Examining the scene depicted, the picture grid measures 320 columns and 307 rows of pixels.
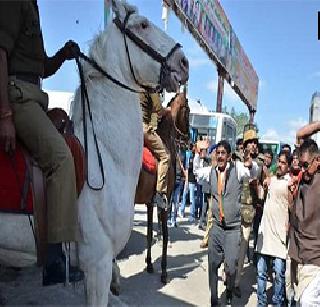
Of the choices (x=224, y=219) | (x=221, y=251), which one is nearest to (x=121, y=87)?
(x=224, y=219)

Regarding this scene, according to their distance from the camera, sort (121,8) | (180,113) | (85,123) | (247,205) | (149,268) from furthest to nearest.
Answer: (180,113)
(149,268)
(247,205)
(121,8)
(85,123)

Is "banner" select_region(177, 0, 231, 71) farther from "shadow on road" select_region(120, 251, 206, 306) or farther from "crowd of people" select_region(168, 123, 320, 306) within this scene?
"crowd of people" select_region(168, 123, 320, 306)

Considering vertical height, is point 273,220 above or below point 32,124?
below

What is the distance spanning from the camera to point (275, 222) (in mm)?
5316

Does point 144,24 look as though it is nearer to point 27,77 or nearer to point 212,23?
point 27,77

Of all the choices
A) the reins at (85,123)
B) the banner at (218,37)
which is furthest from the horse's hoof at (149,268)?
the banner at (218,37)

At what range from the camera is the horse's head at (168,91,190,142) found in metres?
7.44

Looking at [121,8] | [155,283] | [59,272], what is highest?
[121,8]

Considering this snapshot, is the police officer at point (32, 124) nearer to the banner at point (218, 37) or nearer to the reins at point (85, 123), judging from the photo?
the reins at point (85, 123)

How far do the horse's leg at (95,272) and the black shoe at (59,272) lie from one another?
0.07 metres

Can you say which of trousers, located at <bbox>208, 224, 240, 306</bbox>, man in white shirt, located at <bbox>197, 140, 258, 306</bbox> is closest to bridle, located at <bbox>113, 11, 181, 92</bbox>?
man in white shirt, located at <bbox>197, 140, 258, 306</bbox>

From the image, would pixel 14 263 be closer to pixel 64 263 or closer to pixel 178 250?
pixel 64 263

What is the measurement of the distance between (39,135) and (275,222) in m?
3.46

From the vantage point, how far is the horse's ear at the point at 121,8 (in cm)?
336
